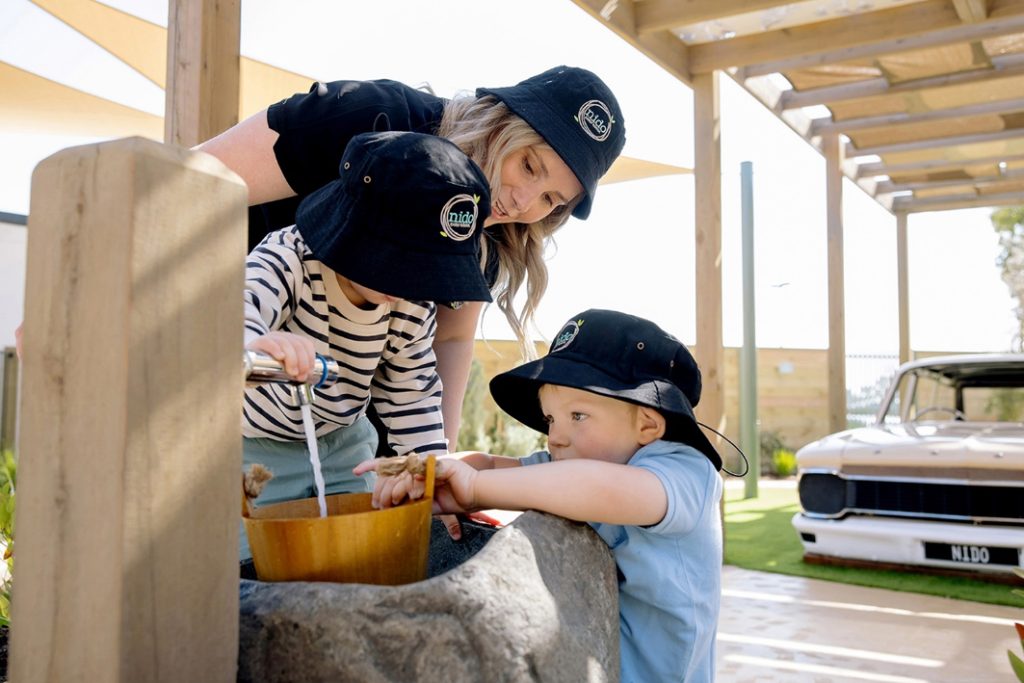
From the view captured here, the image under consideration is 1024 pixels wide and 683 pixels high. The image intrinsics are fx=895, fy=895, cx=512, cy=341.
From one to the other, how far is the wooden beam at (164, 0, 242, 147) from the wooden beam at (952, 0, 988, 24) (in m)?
4.13

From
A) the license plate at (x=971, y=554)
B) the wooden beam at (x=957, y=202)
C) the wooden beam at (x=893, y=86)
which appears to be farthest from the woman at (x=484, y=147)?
the wooden beam at (x=957, y=202)

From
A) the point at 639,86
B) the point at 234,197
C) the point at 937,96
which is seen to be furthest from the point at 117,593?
the point at 639,86

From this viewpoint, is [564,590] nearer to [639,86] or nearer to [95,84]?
[95,84]

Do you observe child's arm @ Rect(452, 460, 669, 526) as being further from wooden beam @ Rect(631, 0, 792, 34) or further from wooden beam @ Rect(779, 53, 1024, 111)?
wooden beam @ Rect(779, 53, 1024, 111)

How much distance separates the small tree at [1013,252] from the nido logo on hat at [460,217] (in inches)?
645

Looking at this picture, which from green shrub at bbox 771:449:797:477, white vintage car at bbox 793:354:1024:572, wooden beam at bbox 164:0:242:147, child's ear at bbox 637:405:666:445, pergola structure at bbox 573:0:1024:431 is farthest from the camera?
green shrub at bbox 771:449:797:477

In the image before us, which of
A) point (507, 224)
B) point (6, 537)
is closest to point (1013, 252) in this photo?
point (507, 224)

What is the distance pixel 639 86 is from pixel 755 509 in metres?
6.58

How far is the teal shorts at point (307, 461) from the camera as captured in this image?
1.65 m

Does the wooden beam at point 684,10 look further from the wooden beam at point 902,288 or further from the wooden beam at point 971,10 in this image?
the wooden beam at point 902,288

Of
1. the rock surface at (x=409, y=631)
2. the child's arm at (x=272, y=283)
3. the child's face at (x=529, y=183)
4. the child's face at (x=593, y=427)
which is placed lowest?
the rock surface at (x=409, y=631)

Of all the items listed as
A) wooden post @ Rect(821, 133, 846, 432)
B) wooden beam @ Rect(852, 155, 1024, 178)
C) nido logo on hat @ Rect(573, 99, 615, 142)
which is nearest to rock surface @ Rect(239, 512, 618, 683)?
nido logo on hat @ Rect(573, 99, 615, 142)

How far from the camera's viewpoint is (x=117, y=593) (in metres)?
0.69

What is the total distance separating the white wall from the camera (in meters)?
5.26
